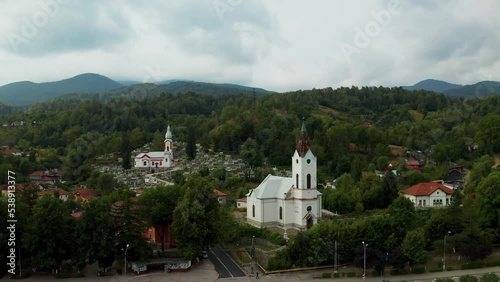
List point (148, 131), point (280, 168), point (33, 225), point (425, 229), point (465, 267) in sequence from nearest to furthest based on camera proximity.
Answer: point (33, 225)
point (465, 267)
point (425, 229)
point (280, 168)
point (148, 131)

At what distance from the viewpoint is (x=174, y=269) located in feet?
107

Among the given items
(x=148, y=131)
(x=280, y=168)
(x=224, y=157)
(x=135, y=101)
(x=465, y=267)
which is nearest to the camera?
(x=465, y=267)

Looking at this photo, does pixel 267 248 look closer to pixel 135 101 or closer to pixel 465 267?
pixel 465 267

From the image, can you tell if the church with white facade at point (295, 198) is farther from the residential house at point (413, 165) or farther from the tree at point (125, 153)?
the tree at point (125, 153)

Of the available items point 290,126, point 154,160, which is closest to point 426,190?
point 290,126

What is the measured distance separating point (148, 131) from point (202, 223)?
247 ft

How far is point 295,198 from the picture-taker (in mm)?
41094

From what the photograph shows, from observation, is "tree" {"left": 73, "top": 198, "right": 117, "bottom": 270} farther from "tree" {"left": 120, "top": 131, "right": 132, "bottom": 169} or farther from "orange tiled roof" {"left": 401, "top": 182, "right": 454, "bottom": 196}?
"tree" {"left": 120, "top": 131, "right": 132, "bottom": 169}

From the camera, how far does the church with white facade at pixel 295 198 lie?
133 feet

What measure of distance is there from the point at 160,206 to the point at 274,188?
11146 millimetres

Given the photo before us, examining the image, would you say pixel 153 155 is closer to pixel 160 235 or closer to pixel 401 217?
pixel 160 235

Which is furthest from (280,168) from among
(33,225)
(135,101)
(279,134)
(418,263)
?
(135,101)

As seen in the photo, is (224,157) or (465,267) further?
(224,157)

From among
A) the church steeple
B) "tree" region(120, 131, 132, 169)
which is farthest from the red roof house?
the church steeple
